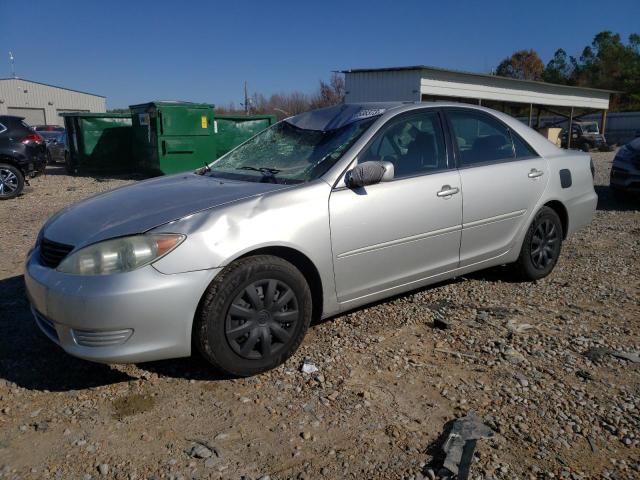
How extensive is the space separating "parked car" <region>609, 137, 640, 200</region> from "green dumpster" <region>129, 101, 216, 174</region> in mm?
9240

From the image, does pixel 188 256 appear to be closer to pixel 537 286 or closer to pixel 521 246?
pixel 521 246

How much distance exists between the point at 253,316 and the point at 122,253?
78 cm

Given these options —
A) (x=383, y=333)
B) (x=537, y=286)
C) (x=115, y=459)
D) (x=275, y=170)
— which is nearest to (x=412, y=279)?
(x=383, y=333)

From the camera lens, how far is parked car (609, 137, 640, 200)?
9078 millimetres

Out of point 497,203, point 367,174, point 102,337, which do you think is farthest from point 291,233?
point 497,203

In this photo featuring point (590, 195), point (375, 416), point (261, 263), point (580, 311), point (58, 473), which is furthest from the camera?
point (590, 195)

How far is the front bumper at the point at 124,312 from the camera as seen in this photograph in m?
2.68

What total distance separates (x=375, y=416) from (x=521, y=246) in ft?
8.29

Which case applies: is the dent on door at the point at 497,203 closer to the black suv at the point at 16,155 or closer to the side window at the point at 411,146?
the side window at the point at 411,146

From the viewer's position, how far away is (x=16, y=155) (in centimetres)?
1108

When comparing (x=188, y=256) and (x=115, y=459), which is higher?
(x=188, y=256)

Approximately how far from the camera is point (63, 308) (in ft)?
9.03

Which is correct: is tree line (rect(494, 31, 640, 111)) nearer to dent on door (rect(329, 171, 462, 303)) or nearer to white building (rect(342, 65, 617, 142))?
white building (rect(342, 65, 617, 142))

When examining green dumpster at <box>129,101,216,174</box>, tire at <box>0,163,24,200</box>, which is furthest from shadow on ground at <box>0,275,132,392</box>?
green dumpster at <box>129,101,216,174</box>
